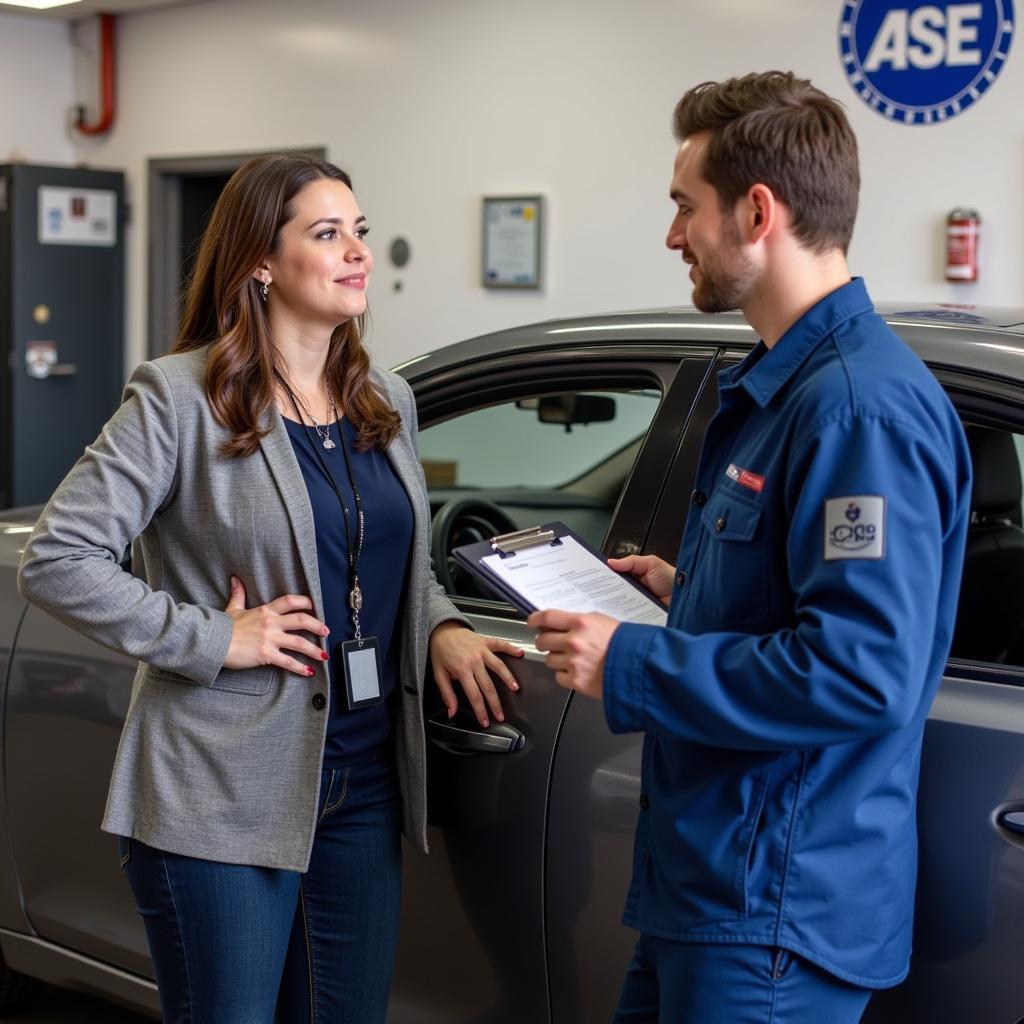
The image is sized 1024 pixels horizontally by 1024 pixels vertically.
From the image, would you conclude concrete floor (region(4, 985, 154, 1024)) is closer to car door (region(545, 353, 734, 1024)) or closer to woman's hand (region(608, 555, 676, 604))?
car door (region(545, 353, 734, 1024))

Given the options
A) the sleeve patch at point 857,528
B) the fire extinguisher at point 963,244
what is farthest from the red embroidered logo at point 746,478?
the fire extinguisher at point 963,244

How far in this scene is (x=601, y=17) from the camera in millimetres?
5633

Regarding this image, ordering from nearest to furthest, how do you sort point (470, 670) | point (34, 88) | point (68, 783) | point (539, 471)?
point (470, 670) < point (68, 783) < point (539, 471) < point (34, 88)

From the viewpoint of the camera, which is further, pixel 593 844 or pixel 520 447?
pixel 520 447

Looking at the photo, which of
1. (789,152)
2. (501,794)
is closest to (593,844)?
(501,794)

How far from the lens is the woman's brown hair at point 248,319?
1700mm

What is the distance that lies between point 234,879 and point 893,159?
157 inches

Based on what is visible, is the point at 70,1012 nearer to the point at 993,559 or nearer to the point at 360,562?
the point at 360,562

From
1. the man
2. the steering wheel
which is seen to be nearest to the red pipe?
the steering wheel

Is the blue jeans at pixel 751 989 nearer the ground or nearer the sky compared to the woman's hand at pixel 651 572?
nearer the ground

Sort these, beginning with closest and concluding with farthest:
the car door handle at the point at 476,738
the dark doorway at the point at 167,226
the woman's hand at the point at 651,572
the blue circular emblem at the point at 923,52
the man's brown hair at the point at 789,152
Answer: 1. the man's brown hair at the point at 789,152
2. the woman's hand at the point at 651,572
3. the car door handle at the point at 476,738
4. the blue circular emblem at the point at 923,52
5. the dark doorway at the point at 167,226

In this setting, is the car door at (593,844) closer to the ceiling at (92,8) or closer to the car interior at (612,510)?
the car interior at (612,510)

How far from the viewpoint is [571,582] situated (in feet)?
5.24

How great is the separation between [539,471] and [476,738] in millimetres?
4375
